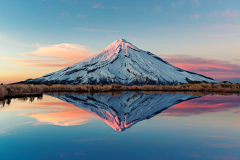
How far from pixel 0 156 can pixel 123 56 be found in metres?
143

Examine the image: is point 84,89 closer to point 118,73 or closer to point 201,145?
point 201,145

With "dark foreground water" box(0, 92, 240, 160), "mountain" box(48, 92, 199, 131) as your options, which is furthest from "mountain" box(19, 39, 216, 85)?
"dark foreground water" box(0, 92, 240, 160)

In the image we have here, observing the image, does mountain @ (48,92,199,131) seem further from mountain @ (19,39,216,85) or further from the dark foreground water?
mountain @ (19,39,216,85)

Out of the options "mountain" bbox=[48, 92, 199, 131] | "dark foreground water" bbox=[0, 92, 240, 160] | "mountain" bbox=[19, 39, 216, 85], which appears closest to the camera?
"dark foreground water" bbox=[0, 92, 240, 160]

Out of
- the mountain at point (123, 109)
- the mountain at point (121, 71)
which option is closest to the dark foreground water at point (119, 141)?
the mountain at point (123, 109)

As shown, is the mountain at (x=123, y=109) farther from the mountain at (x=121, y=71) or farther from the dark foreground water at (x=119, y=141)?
the mountain at (x=121, y=71)

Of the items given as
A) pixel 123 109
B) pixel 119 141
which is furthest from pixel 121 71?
pixel 119 141

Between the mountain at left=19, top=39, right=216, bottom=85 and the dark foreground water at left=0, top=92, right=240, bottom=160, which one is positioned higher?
the mountain at left=19, top=39, right=216, bottom=85

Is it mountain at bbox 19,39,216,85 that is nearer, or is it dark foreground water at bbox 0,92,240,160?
dark foreground water at bbox 0,92,240,160

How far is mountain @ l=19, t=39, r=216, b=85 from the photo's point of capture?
123 metres

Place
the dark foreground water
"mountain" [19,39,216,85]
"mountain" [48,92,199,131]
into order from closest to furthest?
1. the dark foreground water
2. "mountain" [48,92,199,131]
3. "mountain" [19,39,216,85]

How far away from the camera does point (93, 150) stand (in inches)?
210

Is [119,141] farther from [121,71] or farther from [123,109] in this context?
[121,71]

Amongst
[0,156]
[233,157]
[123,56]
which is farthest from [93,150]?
[123,56]
